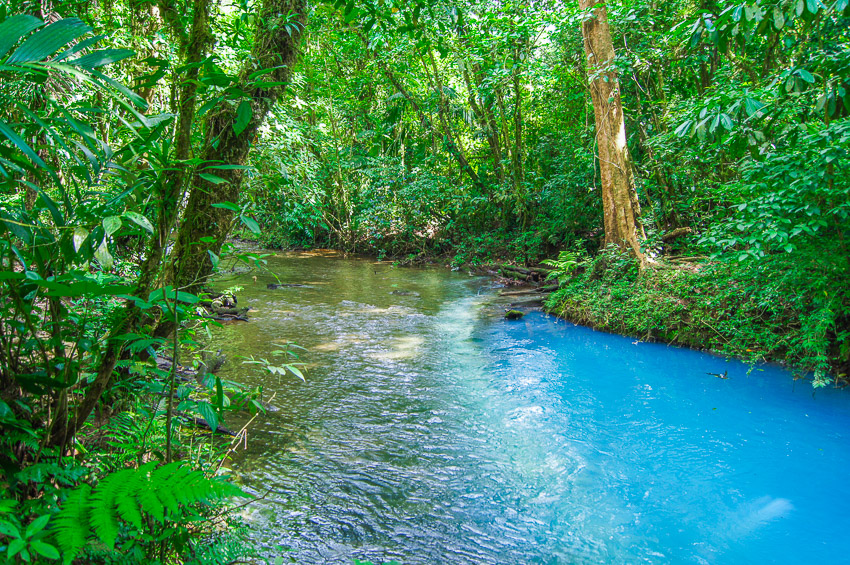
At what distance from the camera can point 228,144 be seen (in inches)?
99.7

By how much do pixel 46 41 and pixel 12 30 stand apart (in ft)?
0.19

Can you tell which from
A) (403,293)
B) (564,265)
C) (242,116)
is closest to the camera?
(242,116)

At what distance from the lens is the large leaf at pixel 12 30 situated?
2.61ft

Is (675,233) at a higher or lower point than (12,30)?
higher

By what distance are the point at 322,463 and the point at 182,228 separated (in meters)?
2.11

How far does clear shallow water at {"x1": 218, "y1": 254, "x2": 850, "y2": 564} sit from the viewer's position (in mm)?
2912

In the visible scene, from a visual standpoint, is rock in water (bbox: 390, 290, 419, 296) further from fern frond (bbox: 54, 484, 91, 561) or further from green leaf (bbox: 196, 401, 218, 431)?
fern frond (bbox: 54, 484, 91, 561)

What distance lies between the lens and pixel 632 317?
7422mm

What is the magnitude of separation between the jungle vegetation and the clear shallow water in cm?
56

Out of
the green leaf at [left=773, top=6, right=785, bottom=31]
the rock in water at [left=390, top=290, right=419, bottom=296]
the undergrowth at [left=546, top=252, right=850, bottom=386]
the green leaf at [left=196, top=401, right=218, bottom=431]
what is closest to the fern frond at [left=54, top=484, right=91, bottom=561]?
the green leaf at [left=196, top=401, right=218, bottom=431]

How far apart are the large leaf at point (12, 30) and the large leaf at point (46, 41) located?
0.02 m

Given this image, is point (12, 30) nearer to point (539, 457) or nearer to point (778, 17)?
point (778, 17)

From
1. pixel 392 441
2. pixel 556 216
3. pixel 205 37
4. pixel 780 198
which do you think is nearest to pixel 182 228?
pixel 205 37

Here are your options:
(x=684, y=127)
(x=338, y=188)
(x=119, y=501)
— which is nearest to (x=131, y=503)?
(x=119, y=501)
